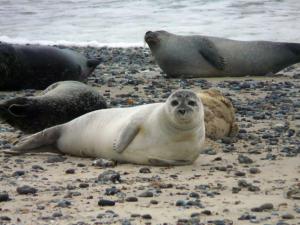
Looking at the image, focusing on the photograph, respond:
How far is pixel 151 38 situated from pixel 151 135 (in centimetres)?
588

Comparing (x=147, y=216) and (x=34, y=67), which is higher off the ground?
(x=34, y=67)

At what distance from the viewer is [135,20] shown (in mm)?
19672

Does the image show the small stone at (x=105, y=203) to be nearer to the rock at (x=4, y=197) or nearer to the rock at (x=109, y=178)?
the rock at (x=4, y=197)

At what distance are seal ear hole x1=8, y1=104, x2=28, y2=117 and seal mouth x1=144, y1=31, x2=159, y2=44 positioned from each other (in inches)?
188

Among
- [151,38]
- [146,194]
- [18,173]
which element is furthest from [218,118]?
[151,38]

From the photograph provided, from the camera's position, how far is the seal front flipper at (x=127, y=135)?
6676mm

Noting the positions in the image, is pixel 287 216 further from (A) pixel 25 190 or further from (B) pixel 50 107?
(B) pixel 50 107

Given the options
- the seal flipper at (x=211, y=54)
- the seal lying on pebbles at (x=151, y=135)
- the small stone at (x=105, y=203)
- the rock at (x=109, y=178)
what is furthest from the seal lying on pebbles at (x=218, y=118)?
the seal flipper at (x=211, y=54)

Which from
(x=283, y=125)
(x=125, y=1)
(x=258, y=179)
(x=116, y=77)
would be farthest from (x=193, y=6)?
(x=258, y=179)

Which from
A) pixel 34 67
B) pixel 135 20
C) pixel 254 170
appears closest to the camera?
pixel 254 170

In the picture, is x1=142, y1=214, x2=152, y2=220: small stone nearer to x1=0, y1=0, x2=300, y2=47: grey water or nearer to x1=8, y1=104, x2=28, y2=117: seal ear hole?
x1=8, y1=104, x2=28, y2=117: seal ear hole

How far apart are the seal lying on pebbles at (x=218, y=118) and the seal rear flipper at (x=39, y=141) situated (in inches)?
48.7

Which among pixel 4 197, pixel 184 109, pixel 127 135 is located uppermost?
pixel 184 109

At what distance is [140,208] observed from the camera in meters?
5.05
